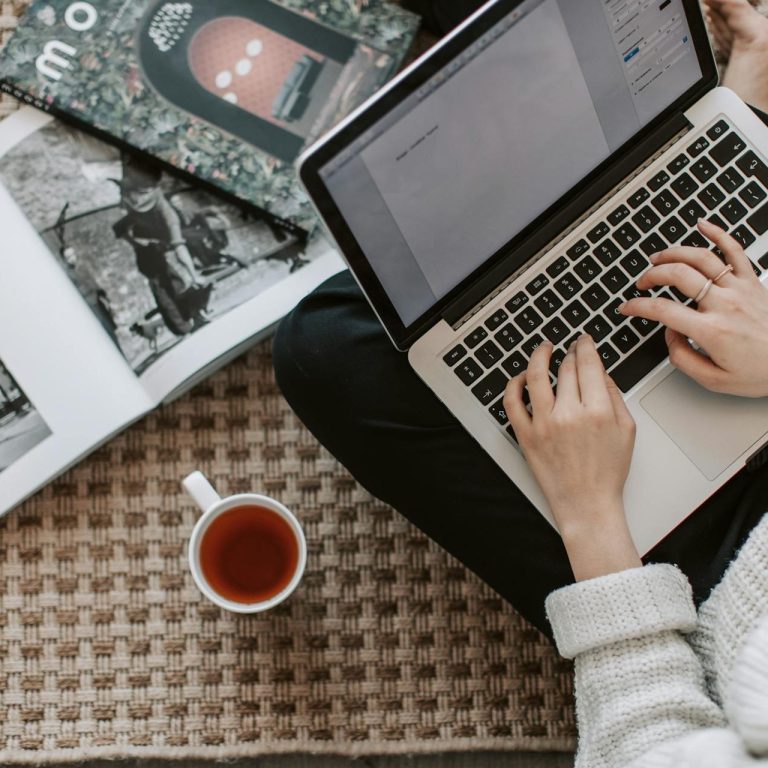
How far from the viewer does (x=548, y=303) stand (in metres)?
0.62

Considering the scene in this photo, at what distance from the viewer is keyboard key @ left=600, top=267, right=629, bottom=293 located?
624 millimetres

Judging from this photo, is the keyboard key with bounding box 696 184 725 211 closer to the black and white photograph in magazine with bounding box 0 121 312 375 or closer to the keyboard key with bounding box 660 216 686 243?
the keyboard key with bounding box 660 216 686 243

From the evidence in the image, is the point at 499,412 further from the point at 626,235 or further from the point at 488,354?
the point at 626,235

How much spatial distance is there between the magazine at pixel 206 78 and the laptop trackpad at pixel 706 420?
1.16 feet

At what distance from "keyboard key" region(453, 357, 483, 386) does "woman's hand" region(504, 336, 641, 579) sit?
0.03 meters

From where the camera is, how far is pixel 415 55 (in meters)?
0.85

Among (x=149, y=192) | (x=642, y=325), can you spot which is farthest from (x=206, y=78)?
(x=642, y=325)

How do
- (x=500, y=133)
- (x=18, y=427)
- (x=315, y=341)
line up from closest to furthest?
(x=500, y=133), (x=315, y=341), (x=18, y=427)

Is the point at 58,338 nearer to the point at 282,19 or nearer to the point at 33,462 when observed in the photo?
the point at 33,462

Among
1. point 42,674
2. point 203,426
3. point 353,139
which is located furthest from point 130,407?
point 353,139

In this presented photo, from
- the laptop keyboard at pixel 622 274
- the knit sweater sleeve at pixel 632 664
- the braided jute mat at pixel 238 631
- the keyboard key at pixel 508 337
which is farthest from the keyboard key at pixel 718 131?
the braided jute mat at pixel 238 631

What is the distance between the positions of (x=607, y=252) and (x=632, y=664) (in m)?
0.30

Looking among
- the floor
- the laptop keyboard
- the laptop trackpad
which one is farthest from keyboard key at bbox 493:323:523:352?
the floor

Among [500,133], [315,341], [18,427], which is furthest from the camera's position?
[18,427]
